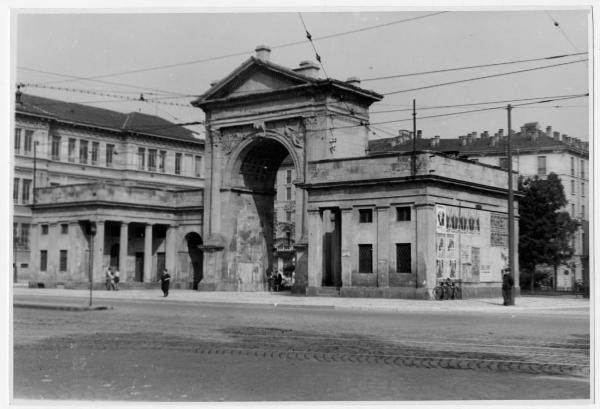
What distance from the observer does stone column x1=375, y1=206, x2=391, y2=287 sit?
40.1 meters

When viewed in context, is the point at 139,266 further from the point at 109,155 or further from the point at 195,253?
the point at 109,155

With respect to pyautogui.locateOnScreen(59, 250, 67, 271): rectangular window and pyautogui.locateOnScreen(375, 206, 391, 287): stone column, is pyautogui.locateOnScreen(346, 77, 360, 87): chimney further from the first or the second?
pyautogui.locateOnScreen(59, 250, 67, 271): rectangular window

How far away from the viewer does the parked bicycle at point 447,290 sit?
38.7m

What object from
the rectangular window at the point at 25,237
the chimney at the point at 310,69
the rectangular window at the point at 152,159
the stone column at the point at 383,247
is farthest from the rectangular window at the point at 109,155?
the stone column at the point at 383,247

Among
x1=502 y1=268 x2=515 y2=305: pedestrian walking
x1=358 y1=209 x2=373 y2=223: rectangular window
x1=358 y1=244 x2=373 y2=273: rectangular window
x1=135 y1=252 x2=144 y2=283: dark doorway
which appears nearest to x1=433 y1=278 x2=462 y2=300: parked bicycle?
x1=358 y1=244 x2=373 y2=273: rectangular window

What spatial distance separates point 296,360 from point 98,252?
44.7 metres

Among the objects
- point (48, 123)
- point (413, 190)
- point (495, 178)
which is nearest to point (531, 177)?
point (495, 178)

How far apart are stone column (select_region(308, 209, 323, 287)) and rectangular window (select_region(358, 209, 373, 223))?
2.70 m

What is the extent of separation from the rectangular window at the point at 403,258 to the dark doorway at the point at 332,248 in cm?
401

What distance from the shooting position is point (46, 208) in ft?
196

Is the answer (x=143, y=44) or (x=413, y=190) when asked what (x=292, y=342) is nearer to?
(x=143, y=44)

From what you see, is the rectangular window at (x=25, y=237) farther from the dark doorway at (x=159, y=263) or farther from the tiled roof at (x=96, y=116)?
the dark doorway at (x=159, y=263)

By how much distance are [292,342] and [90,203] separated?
1668 inches

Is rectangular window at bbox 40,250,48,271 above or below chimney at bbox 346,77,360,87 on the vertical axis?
below
